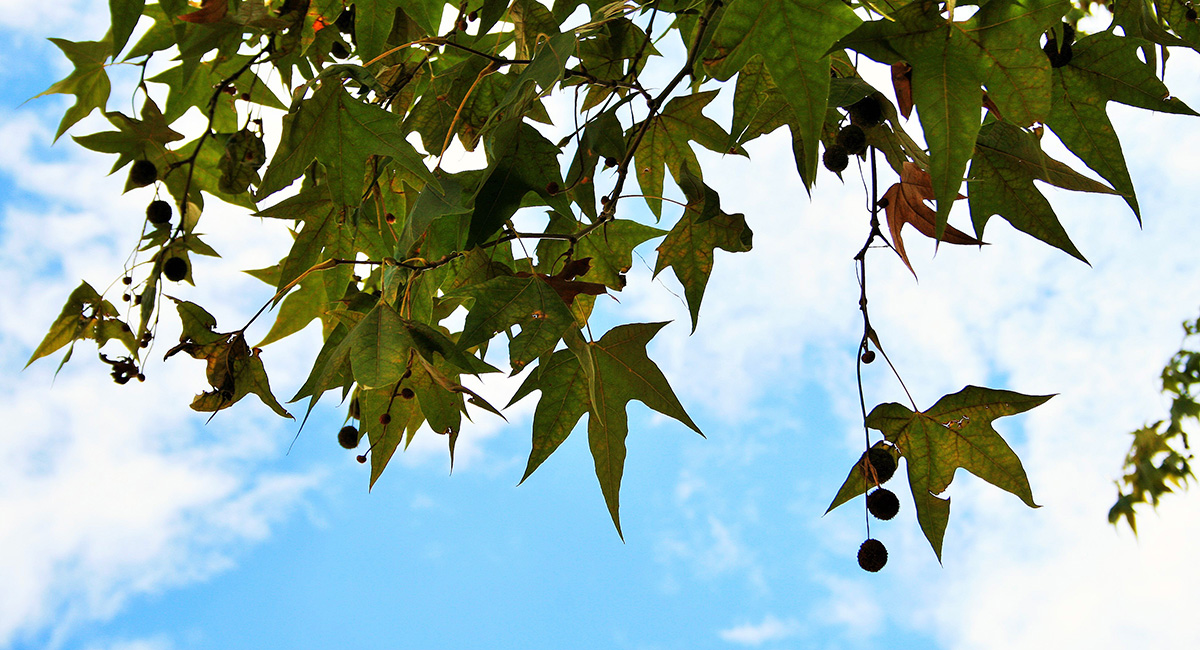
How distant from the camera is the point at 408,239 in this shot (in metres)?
1.05

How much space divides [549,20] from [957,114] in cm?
59

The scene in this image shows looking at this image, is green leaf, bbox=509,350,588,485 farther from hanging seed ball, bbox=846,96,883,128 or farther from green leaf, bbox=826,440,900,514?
hanging seed ball, bbox=846,96,883,128

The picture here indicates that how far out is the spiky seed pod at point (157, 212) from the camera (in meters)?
1.54

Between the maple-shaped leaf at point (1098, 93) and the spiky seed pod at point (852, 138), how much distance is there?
206 millimetres

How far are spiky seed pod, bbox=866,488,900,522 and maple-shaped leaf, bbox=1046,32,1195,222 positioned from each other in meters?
0.47

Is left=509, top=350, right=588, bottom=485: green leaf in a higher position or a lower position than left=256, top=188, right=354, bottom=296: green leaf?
lower

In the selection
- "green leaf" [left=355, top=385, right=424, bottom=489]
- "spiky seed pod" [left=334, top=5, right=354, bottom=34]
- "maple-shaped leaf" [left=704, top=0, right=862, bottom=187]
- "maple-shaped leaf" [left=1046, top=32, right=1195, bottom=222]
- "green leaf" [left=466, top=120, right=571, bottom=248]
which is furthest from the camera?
"spiky seed pod" [left=334, top=5, right=354, bottom=34]

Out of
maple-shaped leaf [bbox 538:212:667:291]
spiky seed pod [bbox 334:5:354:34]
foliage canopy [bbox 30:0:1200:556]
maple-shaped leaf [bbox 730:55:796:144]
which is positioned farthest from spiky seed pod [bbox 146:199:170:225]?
maple-shaped leaf [bbox 730:55:796:144]

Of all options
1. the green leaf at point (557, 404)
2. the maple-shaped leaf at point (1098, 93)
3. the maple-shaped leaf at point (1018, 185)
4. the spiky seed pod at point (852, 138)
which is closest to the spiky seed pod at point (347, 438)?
the green leaf at point (557, 404)

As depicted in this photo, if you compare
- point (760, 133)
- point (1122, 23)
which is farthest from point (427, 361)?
point (1122, 23)

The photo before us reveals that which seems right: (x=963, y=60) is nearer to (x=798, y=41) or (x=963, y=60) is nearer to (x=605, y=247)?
(x=798, y=41)

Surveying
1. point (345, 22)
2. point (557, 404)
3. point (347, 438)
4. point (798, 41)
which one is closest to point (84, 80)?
point (345, 22)

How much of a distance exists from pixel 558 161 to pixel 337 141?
0.31 metres

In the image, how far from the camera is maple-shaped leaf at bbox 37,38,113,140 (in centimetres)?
147
